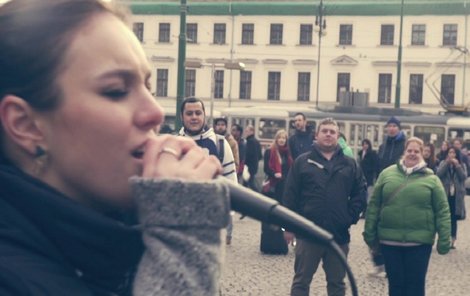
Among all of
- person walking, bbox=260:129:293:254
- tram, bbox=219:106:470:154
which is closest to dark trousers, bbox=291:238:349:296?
person walking, bbox=260:129:293:254

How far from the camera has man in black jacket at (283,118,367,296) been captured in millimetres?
7758

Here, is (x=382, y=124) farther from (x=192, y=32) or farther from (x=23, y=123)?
(x=23, y=123)

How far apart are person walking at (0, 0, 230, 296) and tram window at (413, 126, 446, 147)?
3278 centimetres

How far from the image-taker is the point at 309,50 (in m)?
57.4

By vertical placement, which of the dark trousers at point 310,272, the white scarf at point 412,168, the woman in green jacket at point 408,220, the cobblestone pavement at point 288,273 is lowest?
the cobblestone pavement at point 288,273

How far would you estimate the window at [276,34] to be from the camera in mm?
57531

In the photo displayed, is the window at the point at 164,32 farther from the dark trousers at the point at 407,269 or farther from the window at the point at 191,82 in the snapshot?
the dark trousers at the point at 407,269

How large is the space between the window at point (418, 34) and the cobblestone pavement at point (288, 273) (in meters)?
42.7

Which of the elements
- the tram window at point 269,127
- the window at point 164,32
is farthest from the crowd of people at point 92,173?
the window at point 164,32

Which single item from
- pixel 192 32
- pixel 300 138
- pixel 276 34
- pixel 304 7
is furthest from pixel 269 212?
pixel 192 32

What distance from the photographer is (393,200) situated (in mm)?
7809

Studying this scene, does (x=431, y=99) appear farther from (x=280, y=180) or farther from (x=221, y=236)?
(x=221, y=236)

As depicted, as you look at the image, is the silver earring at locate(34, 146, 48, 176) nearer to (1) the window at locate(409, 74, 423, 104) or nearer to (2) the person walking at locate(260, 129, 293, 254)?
(2) the person walking at locate(260, 129, 293, 254)

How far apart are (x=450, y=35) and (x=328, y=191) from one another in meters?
48.9
